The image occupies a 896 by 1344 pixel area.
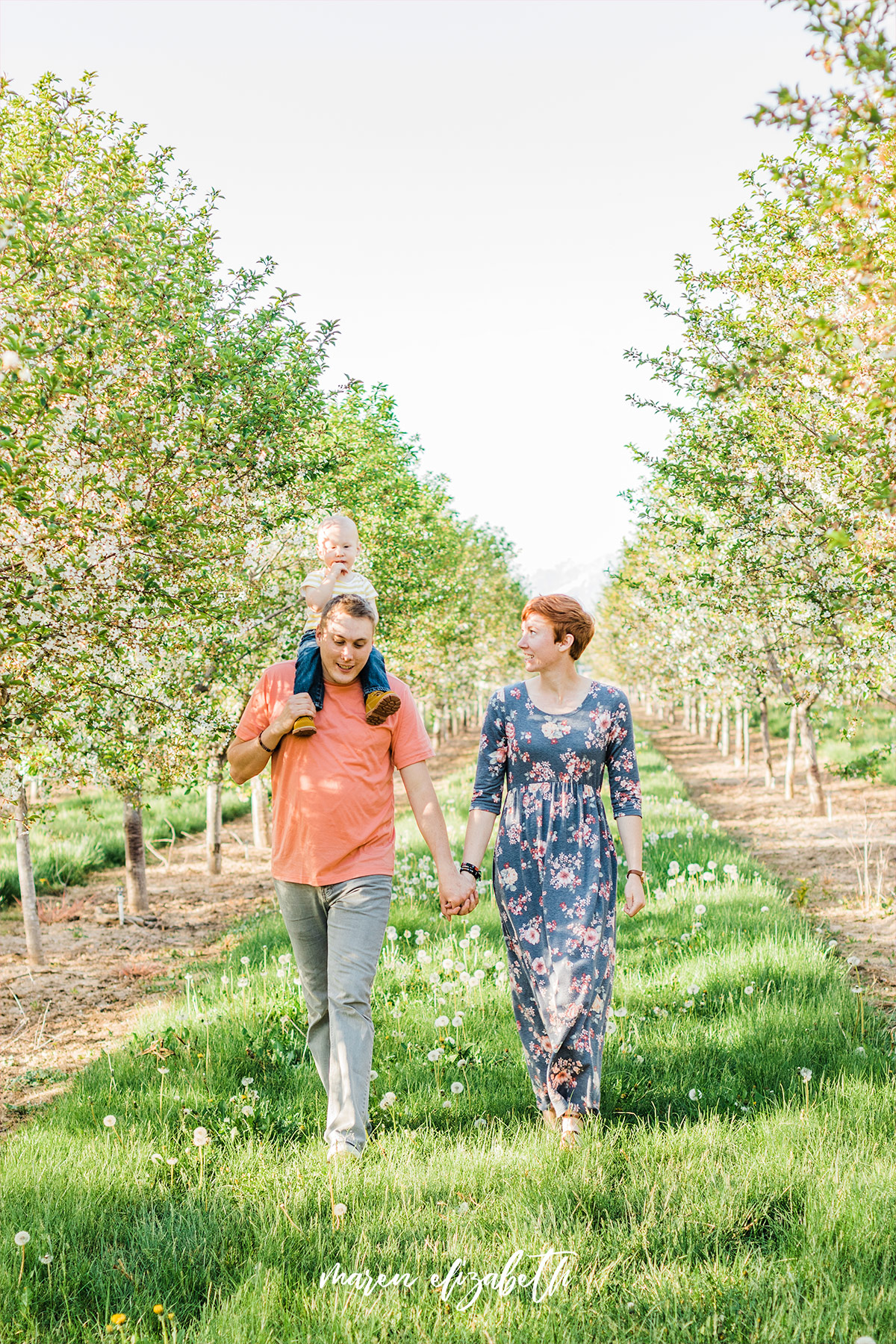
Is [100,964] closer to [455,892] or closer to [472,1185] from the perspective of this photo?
[455,892]

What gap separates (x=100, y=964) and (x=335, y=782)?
6.63 meters

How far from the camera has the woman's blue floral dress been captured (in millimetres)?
4258

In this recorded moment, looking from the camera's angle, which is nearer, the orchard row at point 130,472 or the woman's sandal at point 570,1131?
the woman's sandal at point 570,1131

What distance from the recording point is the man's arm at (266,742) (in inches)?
166

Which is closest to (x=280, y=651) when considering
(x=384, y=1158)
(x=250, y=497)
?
(x=250, y=497)

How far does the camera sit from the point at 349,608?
430cm

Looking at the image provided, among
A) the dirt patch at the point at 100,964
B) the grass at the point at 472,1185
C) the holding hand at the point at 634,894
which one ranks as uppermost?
the holding hand at the point at 634,894

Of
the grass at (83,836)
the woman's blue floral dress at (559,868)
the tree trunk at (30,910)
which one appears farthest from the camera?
the grass at (83,836)

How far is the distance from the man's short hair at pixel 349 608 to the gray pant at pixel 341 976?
1.15m

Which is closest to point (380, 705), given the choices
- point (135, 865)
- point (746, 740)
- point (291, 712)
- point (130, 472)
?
point (291, 712)

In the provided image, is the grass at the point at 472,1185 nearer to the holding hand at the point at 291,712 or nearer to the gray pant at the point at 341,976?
the gray pant at the point at 341,976

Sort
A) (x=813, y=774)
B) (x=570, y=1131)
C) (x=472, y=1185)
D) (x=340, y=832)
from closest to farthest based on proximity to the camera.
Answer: (x=472, y=1185) < (x=570, y=1131) < (x=340, y=832) < (x=813, y=774)

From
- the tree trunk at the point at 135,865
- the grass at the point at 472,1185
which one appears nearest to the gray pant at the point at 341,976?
the grass at the point at 472,1185

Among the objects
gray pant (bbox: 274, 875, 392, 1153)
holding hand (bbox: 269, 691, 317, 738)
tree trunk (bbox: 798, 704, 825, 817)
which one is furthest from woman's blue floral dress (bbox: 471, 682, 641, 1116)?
tree trunk (bbox: 798, 704, 825, 817)
